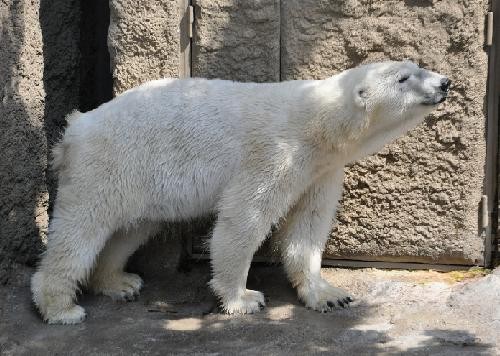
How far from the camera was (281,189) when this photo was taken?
4117 millimetres

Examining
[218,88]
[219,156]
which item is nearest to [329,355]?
[219,156]

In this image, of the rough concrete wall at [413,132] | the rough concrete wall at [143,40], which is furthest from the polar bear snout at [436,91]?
the rough concrete wall at [143,40]

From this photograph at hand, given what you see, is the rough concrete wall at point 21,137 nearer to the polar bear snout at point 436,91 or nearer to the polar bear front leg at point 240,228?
the polar bear front leg at point 240,228

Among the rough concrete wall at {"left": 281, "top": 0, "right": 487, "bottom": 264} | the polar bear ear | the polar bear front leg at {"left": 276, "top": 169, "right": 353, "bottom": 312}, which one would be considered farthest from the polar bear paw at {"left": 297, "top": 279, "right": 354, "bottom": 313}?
the polar bear ear

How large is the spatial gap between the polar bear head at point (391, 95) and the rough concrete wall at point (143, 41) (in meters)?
1.26

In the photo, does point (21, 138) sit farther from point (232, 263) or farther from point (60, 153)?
point (232, 263)

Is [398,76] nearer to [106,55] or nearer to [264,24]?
[264,24]

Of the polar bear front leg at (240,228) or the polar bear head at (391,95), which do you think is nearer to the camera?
the polar bear head at (391,95)

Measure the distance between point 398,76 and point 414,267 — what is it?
151 centimetres

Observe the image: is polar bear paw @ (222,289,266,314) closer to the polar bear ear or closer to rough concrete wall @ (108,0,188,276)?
rough concrete wall @ (108,0,188,276)

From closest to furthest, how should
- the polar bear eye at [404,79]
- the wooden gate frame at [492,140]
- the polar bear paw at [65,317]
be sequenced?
the polar bear eye at [404,79] < the polar bear paw at [65,317] < the wooden gate frame at [492,140]

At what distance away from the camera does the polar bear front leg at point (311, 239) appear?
441 cm

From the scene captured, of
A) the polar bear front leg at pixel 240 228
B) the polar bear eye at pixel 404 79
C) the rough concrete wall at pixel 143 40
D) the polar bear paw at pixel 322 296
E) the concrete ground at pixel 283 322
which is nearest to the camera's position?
the concrete ground at pixel 283 322

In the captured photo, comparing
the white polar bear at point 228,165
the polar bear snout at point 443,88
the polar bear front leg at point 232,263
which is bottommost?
the polar bear front leg at point 232,263
